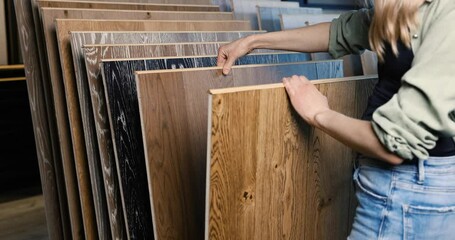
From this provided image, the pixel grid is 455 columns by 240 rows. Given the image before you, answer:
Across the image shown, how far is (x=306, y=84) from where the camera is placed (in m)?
1.09

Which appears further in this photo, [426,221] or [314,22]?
[314,22]

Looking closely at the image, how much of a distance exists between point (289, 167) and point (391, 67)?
15.3 inches

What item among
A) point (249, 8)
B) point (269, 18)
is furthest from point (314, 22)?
point (249, 8)

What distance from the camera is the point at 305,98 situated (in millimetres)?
1057

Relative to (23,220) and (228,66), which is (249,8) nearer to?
(228,66)

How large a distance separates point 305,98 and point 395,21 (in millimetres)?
272

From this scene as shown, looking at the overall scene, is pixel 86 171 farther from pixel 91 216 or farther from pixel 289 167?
pixel 289 167

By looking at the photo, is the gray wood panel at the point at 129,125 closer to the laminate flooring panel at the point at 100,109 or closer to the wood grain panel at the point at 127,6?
the laminate flooring panel at the point at 100,109

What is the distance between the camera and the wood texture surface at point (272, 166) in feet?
3.34

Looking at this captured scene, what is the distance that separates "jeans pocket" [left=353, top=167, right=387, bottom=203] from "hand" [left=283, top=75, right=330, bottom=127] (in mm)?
150

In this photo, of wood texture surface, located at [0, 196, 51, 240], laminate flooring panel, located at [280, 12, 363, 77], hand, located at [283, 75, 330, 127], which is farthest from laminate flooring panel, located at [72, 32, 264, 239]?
wood texture surface, located at [0, 196, 51, 240]

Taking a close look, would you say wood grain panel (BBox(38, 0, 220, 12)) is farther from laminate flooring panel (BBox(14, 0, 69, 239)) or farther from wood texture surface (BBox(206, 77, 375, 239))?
wood texture surface (BBox(206, 77, 375, 239))

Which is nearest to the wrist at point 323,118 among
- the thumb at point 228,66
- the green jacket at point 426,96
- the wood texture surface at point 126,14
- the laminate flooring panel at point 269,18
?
the green jacket at point 426,96

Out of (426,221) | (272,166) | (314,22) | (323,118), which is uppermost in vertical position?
(314,22)
